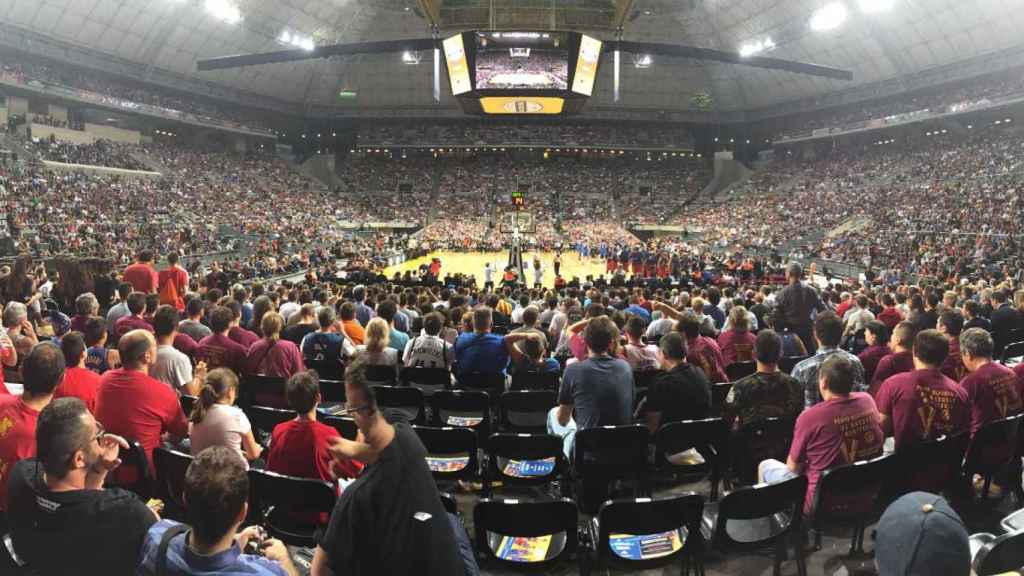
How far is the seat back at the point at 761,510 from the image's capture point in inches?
125

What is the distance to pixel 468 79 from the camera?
67.1ft

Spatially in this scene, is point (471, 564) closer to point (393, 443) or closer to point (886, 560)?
point (393, 443)

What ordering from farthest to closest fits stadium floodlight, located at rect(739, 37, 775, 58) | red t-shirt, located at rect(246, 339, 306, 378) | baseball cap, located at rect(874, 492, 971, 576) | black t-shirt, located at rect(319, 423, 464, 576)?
1. stadium floodlight, located at rect(739, 37, 775, 58)
2. red t-shirt, located at rect(246, 339, 306, 378)
3. black t-shirt, located at rect(319, 423, 464, 576)
4. baseball cap, located at rect(874, 492, 971, 576)

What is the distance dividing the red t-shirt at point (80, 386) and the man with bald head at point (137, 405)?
0.43 meters

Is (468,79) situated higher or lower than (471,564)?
higher

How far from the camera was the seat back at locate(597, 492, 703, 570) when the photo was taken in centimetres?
300

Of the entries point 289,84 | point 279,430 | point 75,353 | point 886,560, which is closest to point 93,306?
point 75,353

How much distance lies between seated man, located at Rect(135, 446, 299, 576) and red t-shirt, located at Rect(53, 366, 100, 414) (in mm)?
2821

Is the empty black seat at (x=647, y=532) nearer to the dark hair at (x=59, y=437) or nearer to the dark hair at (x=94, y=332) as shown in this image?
the dark hair at (x=59, y=437)

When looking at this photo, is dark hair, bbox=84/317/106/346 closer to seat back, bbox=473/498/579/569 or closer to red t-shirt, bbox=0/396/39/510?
red t-shirt, bbox=0/396/39/510

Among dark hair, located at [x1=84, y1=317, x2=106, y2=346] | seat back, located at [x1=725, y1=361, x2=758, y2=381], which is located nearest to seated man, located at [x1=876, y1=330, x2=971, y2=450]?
seat back, located at [x1=725, y1=361, x2=758, y2=381]

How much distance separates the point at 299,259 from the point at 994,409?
77.3 ft

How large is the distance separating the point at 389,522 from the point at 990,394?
455 cm

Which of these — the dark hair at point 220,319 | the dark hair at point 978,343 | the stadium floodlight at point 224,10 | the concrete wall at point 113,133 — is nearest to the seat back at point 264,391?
the dark hair at point 220,319
